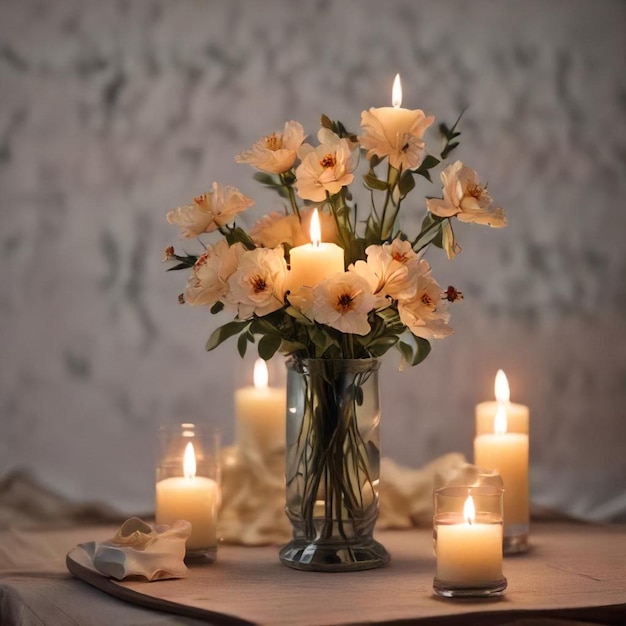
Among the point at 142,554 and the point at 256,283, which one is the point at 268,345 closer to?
the point at 256,283

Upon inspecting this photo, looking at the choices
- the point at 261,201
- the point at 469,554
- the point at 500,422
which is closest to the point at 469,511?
the point at 469,554

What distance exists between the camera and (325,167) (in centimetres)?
115

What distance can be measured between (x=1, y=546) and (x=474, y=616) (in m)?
0.62

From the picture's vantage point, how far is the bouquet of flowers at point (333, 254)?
3.69 ft

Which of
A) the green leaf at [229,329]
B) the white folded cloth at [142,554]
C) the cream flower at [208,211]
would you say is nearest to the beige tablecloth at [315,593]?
the white folded cloth at [142,554]

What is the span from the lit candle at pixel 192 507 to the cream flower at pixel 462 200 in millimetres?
389

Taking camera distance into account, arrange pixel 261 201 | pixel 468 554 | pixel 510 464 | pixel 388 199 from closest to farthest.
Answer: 1. pixel 468 554
2. pixel 388 199
3. pixel 510 464
4. pixel 261 201

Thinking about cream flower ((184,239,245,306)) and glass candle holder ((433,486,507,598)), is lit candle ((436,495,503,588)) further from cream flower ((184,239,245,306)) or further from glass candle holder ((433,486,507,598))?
cream flower ((184,239,245,306))

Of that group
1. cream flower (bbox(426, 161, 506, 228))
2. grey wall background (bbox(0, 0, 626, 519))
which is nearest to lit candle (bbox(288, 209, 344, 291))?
cream flower (bbox(426, 161, 506, 228))

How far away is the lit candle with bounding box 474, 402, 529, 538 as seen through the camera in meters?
1.34

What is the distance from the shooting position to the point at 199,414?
1.71 m

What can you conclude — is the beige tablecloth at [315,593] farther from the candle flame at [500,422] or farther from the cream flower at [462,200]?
the cream flower at [462,200]

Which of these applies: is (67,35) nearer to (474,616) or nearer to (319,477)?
(319,477)

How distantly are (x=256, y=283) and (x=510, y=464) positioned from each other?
0.40m
